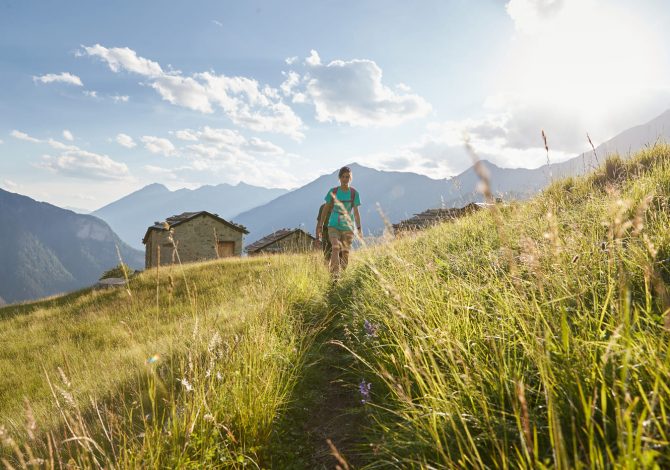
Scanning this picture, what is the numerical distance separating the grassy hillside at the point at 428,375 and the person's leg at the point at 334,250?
1.59 m

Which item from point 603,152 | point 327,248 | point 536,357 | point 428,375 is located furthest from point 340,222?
point 536,357

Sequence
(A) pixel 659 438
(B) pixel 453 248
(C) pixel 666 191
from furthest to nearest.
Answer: (B) pixel 453 248 < (C) pixel 666 191 < (A) pixel 659 438

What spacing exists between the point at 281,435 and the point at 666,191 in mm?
5095

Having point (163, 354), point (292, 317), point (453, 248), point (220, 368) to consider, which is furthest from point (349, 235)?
point (220, 368)

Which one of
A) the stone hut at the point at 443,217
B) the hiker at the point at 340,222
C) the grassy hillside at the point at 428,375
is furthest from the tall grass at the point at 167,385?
the stone hut at the point at 443,217

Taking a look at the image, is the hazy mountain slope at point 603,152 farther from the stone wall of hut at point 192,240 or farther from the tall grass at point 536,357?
the stone wall of hut at point 192,240

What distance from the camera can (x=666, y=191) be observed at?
14.8ft

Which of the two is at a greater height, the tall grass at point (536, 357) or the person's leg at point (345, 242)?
the person's leg at point (345, 242)

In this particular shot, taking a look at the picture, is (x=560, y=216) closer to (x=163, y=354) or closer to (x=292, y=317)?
(x=292, y=317)

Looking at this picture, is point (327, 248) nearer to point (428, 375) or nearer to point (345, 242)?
point (345, 242)

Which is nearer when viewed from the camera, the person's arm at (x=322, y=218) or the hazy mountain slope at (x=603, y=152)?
the hazy mountain slope at (x=603, y=152)

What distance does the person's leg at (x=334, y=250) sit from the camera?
7871 mm

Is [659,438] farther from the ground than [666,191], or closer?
closer

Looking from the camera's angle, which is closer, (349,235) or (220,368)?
(220,368)
